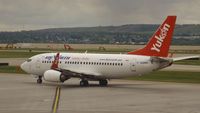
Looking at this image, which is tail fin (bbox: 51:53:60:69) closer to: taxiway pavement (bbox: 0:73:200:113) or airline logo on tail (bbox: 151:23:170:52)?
taxiway pavement (bbox: 0:73:200:113)

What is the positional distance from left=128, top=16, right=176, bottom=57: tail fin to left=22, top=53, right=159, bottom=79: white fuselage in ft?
2.64

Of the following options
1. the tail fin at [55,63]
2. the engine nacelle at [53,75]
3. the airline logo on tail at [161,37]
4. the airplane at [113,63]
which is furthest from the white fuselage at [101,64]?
the engine nacelle at [53,75]

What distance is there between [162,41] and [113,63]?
4910 millimetres

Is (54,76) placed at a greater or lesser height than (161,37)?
lesser

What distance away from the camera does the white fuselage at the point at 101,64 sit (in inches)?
1692

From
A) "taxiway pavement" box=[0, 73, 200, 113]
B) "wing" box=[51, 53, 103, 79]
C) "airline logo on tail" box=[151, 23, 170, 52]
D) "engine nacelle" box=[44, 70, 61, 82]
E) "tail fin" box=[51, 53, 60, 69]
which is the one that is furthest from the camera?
"tail fin" box=[51, 53, 60, 69]

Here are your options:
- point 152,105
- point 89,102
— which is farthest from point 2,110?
point 152,105

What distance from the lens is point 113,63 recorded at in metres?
44.5

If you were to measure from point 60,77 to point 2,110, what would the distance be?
16.3 m

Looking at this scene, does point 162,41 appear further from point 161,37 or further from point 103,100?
point 103,100

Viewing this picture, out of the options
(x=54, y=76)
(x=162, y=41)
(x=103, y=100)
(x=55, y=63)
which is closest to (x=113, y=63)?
(x=162, y=41)

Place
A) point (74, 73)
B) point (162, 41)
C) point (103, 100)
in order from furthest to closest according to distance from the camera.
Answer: point (74, 73) < point (162, 41) < point (103, 100)

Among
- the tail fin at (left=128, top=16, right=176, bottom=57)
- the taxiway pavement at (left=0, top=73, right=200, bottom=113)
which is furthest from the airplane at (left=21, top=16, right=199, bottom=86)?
the taxiway pavement at (left=0, top=73, right=200, bottom=113)

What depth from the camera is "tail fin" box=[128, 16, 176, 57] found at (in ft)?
140
